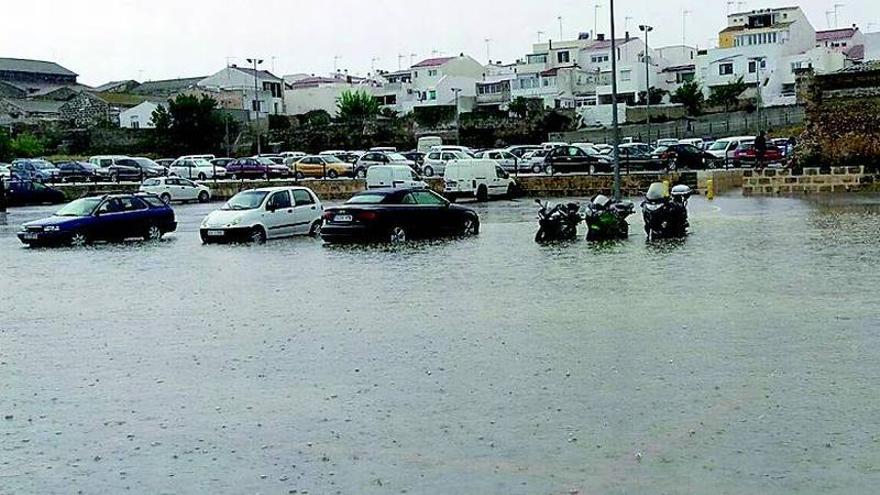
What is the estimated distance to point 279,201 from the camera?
29344 millimetres

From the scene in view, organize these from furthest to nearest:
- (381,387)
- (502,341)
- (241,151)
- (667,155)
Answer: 1. (241,151)
2. (667,155)
3. (502,341)
4. (381,387)

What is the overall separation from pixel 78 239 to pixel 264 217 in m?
4.93

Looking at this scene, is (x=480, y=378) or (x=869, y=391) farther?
(x=480, y=378)

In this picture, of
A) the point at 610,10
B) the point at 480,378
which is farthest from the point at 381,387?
the point at 610,10

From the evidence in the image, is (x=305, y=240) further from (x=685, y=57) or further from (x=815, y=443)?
(x=685, y=57)

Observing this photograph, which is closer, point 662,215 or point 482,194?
point 662,215

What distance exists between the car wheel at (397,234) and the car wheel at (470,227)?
84.1 inches

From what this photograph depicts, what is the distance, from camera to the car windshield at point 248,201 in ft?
94.9

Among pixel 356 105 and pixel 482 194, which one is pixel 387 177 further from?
pixel 356 105

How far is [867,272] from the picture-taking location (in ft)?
58.6

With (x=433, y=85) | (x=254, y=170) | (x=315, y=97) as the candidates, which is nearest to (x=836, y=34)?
(x=433, y=85)

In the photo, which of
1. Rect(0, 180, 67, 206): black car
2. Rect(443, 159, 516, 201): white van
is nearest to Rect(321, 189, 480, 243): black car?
Rect(443, 159, 516, 201): white van

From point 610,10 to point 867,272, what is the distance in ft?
75.6

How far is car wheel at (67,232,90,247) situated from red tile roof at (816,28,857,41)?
10203 cm
